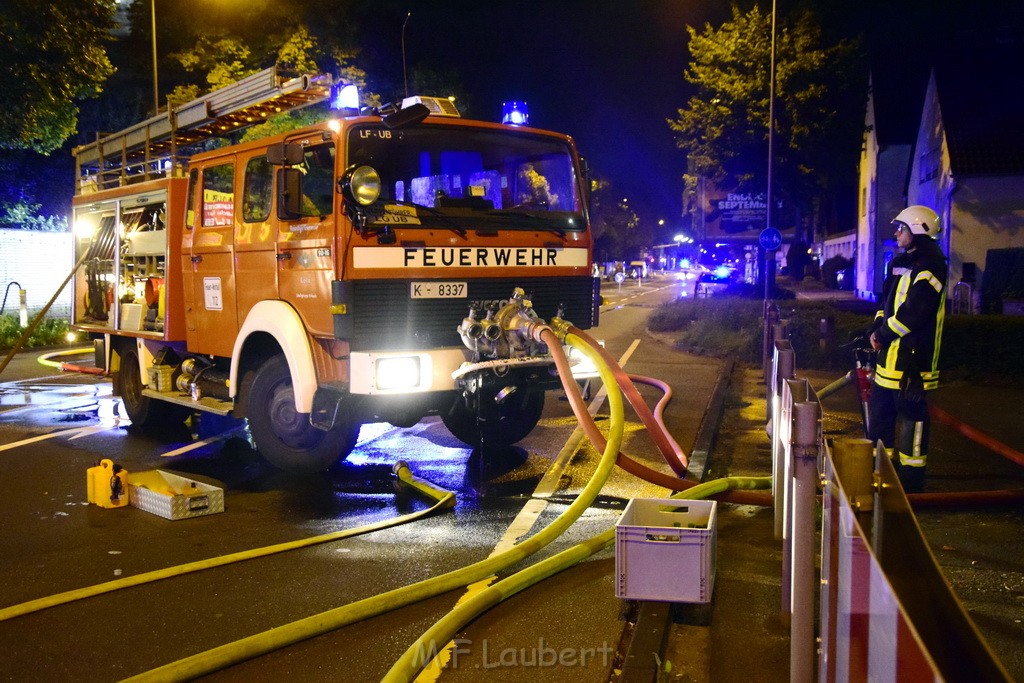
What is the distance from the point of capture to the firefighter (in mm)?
6441

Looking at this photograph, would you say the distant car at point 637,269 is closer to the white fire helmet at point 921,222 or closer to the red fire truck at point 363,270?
the red fire truck at point 363,270

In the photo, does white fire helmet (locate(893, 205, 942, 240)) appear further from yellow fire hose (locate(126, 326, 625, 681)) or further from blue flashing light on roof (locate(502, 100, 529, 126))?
blue flashing light on roof (locate(502, 100, 529, 126))

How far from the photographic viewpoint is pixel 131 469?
776 cm

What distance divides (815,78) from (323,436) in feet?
94.7

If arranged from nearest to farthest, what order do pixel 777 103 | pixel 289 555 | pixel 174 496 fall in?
pixel 289 555 < pixel 174 496 < pixel 777 103

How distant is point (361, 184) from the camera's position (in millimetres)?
6234

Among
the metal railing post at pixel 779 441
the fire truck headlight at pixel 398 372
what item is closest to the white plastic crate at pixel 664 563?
the metal railing post at pixel 779 441

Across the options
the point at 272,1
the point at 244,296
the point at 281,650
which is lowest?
the point at 281,650

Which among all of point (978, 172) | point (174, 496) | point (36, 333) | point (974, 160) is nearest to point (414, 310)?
Result: point (174, 496)

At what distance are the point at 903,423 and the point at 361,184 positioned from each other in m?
4.14

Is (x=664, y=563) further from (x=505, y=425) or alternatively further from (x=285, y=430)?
(x=505, y=425)

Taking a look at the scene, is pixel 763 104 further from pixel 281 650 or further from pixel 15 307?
pixel 281 650

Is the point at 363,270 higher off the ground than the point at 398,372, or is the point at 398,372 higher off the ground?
the point at 363,270

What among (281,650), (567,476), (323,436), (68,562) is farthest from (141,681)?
(567,476)
